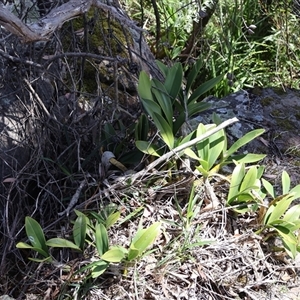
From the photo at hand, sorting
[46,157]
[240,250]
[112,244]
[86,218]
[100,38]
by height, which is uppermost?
[100,38]

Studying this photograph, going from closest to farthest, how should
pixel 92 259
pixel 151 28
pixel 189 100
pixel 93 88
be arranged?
pixel 92 259
pixel 189 100
pixel 93 88
pixel 151 28

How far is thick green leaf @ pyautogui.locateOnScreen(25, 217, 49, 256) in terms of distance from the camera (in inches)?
94.9

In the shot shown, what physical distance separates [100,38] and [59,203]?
4.24ft

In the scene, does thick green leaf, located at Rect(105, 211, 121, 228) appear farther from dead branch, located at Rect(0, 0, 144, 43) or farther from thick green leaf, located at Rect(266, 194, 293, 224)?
dead branch, located at Rect(0, 0, 144, 43)

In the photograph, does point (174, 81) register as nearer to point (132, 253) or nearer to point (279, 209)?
point (279, 209)

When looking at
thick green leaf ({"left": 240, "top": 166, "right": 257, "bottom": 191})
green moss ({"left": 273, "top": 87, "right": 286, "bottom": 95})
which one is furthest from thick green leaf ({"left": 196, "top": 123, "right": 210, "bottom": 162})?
green moss ({"left": 273, "top": 87, "right": 286, "bottom": 95})

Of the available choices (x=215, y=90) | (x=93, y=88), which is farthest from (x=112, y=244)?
(x=215, y=90)

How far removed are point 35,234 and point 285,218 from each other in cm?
123

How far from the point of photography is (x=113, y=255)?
2.33 meters

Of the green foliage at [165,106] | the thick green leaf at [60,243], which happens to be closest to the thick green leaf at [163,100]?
the green foliage at [165,106]

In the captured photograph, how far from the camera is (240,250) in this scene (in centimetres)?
262

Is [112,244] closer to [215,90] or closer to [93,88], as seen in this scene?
[93,88]

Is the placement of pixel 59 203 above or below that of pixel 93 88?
below

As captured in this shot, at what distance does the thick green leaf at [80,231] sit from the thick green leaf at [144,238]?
239mm
